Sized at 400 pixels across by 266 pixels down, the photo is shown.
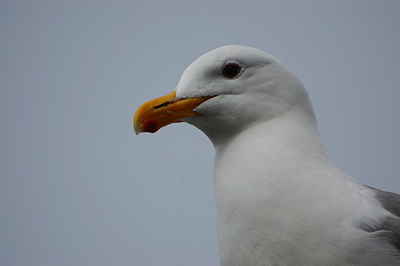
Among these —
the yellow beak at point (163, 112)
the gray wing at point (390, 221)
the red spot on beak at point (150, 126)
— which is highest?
the yellow beak at point (163, 112)

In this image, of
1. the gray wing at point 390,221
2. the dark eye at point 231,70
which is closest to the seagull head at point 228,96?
the dark eye at point 231,70

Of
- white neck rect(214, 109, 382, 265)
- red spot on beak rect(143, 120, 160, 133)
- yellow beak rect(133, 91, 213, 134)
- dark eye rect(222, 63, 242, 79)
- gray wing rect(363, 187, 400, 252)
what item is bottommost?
gray wing rect(363, 187, 400, 252)

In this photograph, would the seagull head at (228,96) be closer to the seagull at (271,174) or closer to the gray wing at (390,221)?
the seagull at (271,174)

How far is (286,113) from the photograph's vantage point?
106cm

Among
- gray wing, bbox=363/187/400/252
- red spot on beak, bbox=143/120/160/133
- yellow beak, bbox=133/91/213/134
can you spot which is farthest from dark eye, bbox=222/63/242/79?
gray wing, bbox=363/187/400/252

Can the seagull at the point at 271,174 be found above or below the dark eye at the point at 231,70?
below

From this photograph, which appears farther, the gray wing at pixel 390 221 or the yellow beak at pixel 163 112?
the yellow beak at pixel 163 112

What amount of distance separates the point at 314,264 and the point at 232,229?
0.23 metres

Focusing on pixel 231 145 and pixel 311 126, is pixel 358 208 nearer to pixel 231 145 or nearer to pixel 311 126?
pixel 311 126

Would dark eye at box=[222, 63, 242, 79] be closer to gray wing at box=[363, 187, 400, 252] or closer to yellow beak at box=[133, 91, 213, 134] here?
yellow beak at box=[133, 91, 213, 134]

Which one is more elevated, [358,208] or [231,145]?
[231,145]

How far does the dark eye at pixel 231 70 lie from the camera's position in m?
1.10

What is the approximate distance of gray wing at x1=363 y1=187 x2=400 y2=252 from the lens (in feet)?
2.89

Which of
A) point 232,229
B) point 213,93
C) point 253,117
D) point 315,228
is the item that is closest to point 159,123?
point 213,93
